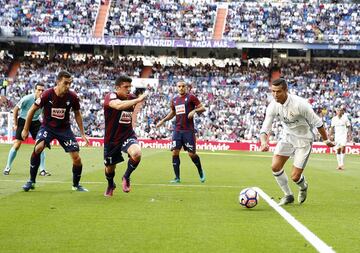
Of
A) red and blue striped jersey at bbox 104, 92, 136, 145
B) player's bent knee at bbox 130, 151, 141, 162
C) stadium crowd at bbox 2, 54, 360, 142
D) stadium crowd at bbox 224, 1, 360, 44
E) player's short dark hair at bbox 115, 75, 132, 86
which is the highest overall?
stadium crowd at bbox 224, 1, 360, 44

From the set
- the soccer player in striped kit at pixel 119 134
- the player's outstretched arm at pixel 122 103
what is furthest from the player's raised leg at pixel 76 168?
the player's outstretched arm at pixel 122 103

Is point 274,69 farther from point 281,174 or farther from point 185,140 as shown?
point 281,174

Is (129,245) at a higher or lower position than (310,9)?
lower

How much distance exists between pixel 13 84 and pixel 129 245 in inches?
1852

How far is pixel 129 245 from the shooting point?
26.5 ft

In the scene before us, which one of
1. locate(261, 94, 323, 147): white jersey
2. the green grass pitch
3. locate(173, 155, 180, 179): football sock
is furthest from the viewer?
locate(173, 155, 180, 179): football sock

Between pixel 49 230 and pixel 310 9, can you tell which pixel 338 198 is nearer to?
pixel 49 230

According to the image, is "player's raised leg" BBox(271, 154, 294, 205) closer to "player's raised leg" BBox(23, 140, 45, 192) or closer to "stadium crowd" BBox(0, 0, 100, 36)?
"player's raised leg" BBox(23, 140, 45, 192)

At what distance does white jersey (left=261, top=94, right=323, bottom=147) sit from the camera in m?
12.4

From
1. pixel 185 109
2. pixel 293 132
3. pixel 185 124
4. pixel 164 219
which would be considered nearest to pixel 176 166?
pixel 185 124

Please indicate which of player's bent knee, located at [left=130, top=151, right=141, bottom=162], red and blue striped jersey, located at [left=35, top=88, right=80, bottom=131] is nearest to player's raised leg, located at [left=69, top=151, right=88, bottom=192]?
red and blue striped jersey, located at [left=35, top=88, right=80, bottom=131]

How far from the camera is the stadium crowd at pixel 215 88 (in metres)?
48.2

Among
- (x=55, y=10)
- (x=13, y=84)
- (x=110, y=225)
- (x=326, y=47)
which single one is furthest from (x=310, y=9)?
(x=110, y=225)

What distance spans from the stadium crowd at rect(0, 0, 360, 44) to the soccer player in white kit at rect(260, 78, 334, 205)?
43.8 metres
